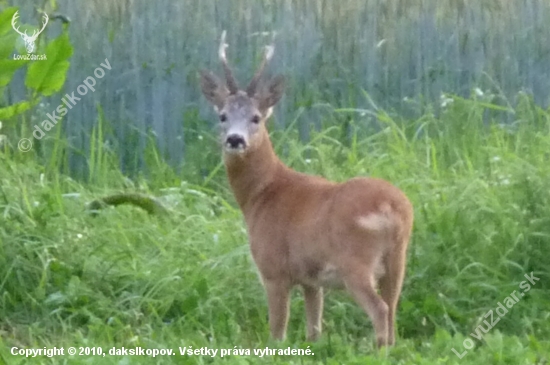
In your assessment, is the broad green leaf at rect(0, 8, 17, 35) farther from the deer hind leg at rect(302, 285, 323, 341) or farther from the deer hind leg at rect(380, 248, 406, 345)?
the deer hind leg at rect(380, 248, 406, 345)

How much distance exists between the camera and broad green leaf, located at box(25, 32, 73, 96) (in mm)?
7014

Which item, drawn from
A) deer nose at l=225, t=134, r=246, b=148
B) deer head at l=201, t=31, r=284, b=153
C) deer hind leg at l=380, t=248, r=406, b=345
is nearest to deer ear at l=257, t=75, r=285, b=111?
deer head at l=201, t=31, r=284, b=153

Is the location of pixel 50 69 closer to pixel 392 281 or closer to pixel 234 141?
pixel 234 141

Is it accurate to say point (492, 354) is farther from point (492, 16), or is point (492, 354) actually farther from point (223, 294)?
point (492, 16)

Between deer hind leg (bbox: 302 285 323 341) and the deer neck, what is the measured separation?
59 centimetres

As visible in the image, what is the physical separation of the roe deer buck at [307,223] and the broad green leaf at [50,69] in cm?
98

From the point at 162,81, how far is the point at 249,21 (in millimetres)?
894

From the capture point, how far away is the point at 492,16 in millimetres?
9945

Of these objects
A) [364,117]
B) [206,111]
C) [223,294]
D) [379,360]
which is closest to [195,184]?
[206,111]

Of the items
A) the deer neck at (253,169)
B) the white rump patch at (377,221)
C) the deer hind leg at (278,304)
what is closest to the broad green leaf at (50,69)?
the deer neck at (253,169)

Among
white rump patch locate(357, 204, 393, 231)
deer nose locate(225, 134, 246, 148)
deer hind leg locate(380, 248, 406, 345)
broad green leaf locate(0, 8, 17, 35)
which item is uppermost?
broad green leaf locate(0, 8, 17, 35)

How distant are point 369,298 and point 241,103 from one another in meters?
1.45

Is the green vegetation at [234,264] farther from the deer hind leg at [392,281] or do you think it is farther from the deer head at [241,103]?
the deer head at [241,103]

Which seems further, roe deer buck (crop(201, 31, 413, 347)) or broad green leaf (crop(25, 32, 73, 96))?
broad green leaf (crop(25, 32, 73, 96))
